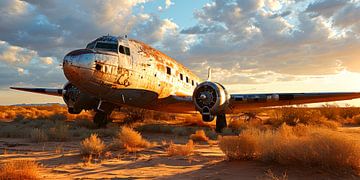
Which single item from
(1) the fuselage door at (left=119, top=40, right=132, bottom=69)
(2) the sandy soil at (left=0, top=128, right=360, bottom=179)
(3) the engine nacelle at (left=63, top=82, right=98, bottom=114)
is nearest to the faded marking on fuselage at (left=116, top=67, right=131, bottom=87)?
(1) the fuselage door at (left=119, top=40, right=132, bottom=69)

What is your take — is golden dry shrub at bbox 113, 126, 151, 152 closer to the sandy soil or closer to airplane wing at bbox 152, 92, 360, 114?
Answer: the sandy soil

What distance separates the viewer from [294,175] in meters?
5.94

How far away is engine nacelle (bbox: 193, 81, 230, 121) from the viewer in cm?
1432

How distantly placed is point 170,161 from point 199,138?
5507 millimetres

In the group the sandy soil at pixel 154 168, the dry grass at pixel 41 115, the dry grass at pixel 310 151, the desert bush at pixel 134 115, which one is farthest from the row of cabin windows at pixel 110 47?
the dry grass at pixel 41 115

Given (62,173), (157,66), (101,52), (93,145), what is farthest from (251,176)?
(157,66)

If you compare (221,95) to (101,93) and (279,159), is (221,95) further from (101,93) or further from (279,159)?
(279,159)

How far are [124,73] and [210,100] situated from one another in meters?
4.43

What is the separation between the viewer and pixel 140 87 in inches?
551

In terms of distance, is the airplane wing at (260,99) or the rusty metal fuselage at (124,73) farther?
the airplane wing at (260,99)

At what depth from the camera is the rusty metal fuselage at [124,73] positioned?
11.2 m

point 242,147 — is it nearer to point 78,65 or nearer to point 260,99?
point 78,65

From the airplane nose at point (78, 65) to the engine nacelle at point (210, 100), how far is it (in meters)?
5.63

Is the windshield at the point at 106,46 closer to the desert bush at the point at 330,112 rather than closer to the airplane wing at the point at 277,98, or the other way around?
the airplane wing at the point at 277,98
